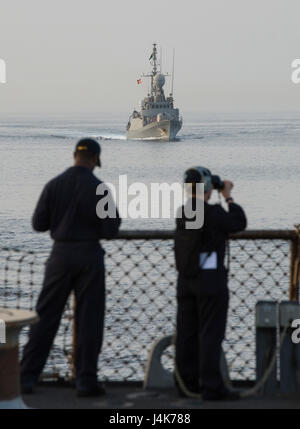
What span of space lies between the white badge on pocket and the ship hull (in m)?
134

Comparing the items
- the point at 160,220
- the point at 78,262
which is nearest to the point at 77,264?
the point at 78,262

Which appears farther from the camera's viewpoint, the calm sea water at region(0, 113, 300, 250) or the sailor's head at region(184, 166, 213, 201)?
the calm sea water at region(0, 113, 300, 250)

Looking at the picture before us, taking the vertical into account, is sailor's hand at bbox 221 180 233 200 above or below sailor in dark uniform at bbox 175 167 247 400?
above

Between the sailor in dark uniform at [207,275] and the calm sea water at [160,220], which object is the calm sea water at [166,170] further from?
the sailor in dark uniform at [207,275]

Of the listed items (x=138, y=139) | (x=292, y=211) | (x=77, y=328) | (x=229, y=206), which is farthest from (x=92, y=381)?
(x=138, y=139)

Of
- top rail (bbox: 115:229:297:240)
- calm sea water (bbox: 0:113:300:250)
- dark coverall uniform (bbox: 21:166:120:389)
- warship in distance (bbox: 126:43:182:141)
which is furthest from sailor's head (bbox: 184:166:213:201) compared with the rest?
warship in distance (bbox: 126:43:182:141)

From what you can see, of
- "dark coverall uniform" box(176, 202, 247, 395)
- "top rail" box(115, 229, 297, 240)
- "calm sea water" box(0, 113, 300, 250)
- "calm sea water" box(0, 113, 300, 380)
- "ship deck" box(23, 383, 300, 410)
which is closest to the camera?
"dark coverall uniform" box(176, 202, 247, 395)

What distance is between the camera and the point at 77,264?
6.75 meters

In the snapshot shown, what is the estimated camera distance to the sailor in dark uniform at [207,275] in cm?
660

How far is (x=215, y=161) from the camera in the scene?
104 m

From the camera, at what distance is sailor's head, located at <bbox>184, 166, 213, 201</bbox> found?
6.63 m

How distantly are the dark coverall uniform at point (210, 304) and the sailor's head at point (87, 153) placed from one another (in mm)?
716

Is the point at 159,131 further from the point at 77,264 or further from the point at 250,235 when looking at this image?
the point at 77,264

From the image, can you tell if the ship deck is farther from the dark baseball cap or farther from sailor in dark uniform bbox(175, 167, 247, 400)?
the dark baseball cap
